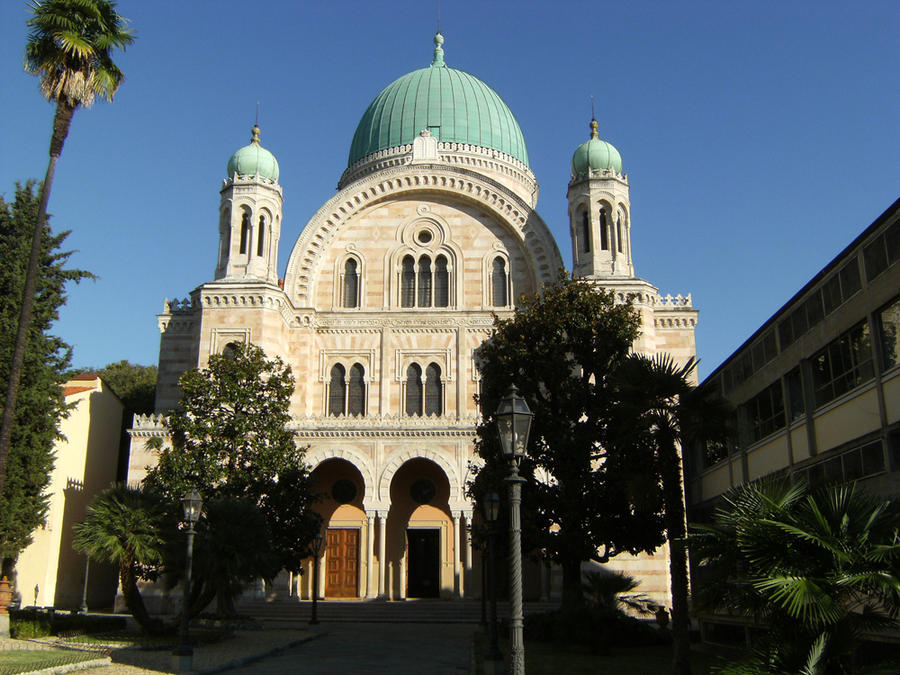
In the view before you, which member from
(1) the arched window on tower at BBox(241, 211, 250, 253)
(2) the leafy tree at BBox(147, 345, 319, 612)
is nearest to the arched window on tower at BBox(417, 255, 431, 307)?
(1) the arched window on tower at BBox(241, 211, 250, 253)

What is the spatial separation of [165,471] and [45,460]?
11.2ft

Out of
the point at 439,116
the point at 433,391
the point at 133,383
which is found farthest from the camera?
the point at 133,383

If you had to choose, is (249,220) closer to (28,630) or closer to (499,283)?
(499,283)

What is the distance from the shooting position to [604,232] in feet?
111

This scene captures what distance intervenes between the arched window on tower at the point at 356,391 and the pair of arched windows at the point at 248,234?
19.9 feet

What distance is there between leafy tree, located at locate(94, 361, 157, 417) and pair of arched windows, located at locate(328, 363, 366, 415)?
14.2 meters

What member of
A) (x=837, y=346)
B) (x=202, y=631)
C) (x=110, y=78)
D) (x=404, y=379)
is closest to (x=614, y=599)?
(x=837, y=346)

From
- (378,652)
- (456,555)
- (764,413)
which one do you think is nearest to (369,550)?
(456,555)

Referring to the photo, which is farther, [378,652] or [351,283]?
[351,283]

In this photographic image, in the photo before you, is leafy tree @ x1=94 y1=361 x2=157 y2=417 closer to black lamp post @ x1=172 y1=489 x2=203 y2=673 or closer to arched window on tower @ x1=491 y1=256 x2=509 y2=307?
arched window on tower @ x1=491 y1=256 x2=509 y2=307

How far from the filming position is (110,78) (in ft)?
64.6

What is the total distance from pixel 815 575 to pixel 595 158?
2664 cm

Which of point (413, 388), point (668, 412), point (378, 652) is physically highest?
point (413, 388)

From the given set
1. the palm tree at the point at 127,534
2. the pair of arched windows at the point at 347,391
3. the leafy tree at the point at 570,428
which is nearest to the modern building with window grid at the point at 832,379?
the leafy tree at the point at 570,428
